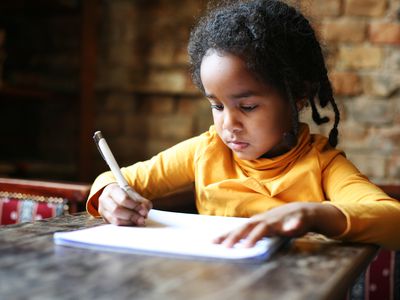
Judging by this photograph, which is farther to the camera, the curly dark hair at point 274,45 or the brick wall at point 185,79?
the brick wall at point 185,79

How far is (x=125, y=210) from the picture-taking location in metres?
0.85

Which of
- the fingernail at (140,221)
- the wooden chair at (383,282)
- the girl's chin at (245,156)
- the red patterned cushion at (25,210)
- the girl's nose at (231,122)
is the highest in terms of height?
the girl's nose at (231,122)

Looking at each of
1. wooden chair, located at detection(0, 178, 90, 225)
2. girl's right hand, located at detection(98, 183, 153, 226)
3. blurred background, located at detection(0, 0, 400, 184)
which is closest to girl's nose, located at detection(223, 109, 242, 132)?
girl's right hand, located at detection(98, 183, 153, 226)

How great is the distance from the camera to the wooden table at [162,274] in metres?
0.51

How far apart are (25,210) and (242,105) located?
2.38 feet

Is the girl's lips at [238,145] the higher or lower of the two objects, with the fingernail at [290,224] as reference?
higher

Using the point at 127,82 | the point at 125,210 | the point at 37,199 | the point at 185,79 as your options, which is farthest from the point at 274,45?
the point at 127,82

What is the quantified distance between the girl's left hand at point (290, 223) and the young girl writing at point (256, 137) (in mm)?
124

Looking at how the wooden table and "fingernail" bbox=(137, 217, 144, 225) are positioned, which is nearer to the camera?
the wooden table

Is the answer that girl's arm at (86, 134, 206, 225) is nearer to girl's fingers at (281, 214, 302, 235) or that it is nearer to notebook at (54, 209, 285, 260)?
notebook at (54, 209, 285, 260)

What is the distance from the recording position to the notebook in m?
0.66

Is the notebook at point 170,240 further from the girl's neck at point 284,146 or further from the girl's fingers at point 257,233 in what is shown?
the girl's neck at point 284,146

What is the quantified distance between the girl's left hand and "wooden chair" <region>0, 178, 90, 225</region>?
0.76 m

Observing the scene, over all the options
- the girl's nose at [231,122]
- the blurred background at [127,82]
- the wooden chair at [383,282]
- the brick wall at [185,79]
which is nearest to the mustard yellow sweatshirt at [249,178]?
the girl's nose at [231,122]
